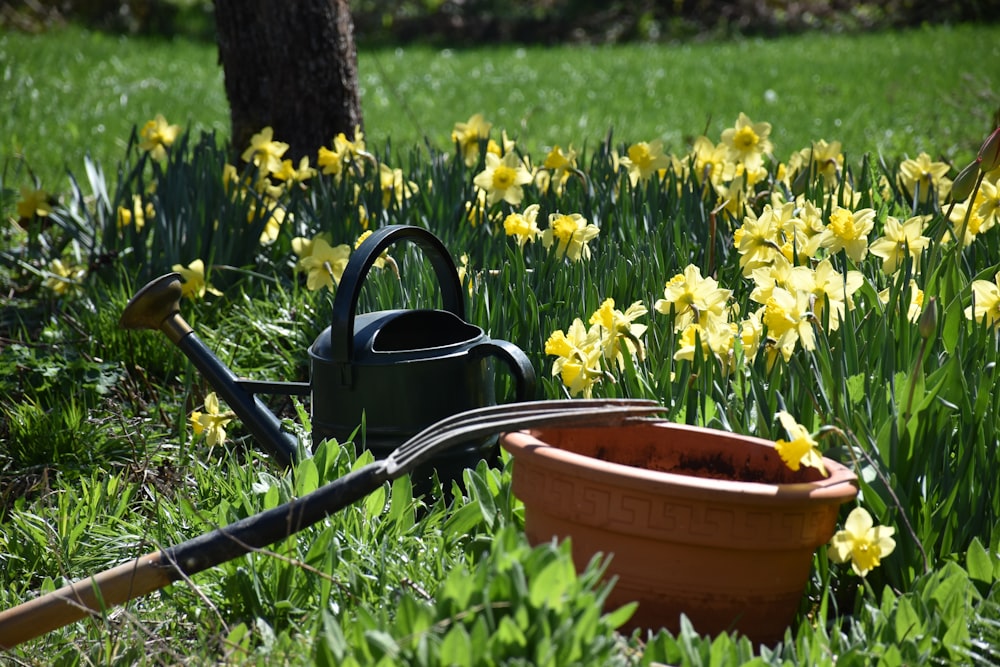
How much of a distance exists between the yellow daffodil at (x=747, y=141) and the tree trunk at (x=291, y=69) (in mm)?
1556

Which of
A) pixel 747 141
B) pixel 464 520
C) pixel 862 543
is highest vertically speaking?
pixel 747 141

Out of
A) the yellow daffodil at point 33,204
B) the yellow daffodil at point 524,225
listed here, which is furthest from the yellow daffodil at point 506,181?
the yellow daffodil at point 33,204

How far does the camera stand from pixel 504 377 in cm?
223

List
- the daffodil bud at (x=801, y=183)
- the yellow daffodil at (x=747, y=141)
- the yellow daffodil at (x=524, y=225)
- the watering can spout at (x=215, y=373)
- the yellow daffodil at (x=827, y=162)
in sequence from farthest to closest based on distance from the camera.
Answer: the yellow daffodil at (x=827, y=162) → the yellow daffodil at (x=747, y=141) → the daffodil bud at (x=801, y=183) → the yellow daffodil at (x=524, y=225) → the watering can spout at (x=215, y=373)

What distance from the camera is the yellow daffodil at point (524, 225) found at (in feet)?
8.16

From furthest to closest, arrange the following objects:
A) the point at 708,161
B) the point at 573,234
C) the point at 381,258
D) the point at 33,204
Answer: the point at 33,204 < the point at 708,161 < the point at 381,258 < the point at 573,234

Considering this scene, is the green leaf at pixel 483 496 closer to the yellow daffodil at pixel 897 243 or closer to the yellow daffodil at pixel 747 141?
the yellow daffodil at pixel 897 243

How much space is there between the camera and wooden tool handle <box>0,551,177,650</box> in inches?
54.4

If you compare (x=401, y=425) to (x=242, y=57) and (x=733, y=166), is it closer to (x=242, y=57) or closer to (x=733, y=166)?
(x=733, y=166)

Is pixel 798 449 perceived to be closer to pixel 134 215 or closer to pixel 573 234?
pixel 573 234

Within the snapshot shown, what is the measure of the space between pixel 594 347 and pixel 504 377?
526mm

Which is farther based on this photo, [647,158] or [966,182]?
[647,158]

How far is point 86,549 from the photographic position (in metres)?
1.90

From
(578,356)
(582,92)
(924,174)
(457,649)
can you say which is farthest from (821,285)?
(582,92)
